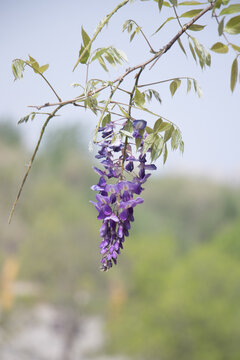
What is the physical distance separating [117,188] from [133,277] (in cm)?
1656

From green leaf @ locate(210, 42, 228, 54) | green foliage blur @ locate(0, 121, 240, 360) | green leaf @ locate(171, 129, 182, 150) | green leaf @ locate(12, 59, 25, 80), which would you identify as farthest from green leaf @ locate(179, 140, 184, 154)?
green foliage blur @ locate(0, 121, 240, 360)

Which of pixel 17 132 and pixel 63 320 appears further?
pixel 17 132

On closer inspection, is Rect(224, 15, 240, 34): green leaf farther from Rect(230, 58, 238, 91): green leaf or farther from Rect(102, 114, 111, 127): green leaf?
Rect(102, 114, 111, 127): green leaf

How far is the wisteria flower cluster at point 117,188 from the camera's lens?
0.57m

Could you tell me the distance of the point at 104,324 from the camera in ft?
55.1

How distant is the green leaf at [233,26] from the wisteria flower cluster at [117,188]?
140 millimetres

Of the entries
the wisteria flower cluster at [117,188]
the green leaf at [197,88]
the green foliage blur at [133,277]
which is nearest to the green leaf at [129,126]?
the wisteria flower cluster at [117,188]

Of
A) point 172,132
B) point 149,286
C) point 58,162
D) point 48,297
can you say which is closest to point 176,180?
point 58,162

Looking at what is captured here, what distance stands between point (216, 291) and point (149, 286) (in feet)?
9.49

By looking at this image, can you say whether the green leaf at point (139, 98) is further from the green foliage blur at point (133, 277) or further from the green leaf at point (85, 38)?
the green foliage blur at point (133, 277)

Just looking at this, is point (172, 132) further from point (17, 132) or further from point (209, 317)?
point (17, 132)

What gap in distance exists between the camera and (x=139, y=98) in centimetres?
56

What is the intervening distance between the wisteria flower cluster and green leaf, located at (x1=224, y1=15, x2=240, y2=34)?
5.5 inches

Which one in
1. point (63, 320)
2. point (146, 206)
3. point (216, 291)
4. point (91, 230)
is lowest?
point (63, 320)
